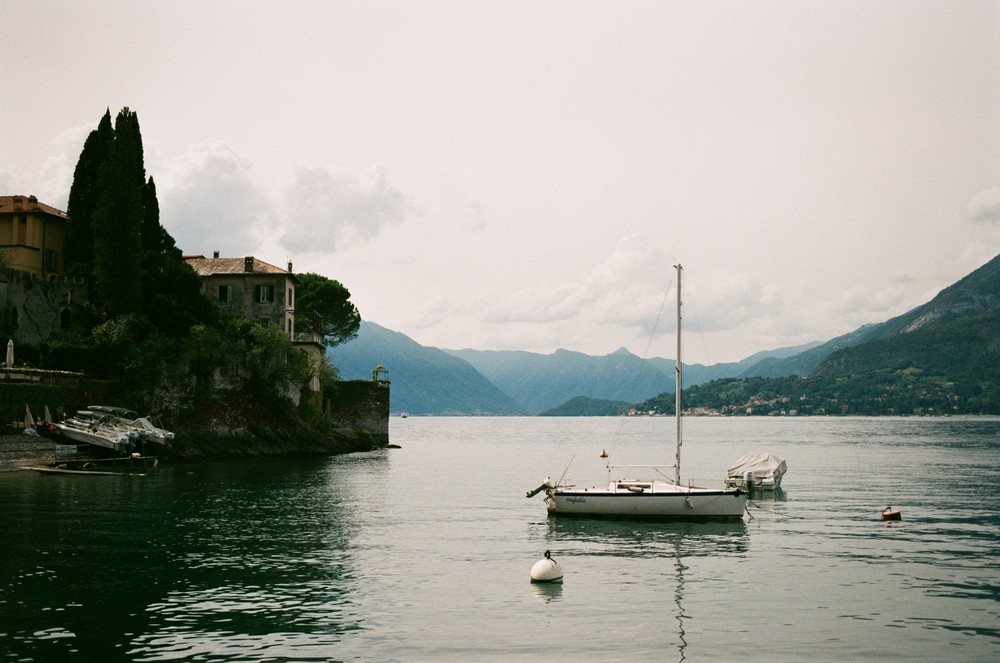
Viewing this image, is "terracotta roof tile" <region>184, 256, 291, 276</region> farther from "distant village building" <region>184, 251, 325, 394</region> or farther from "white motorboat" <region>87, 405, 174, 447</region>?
"white motorboat" <region>87, 405, 174, 447</region>

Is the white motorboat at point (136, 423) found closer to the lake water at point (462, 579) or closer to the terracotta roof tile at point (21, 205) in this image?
the lake water at point (462, 579)

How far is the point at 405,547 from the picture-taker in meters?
34.4

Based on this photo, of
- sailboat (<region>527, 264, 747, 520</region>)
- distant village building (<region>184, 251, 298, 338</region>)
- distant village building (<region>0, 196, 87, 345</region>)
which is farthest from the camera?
distant village building (<region>184, 251, 298, 338</region>)

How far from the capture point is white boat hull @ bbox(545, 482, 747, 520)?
4162 centimetres

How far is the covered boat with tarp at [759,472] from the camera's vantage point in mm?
59566

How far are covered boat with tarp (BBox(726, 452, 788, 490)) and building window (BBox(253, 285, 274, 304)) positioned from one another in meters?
50.6

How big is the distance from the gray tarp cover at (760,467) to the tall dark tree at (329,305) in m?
68.0

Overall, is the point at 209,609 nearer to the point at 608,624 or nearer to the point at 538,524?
the point at 608,624

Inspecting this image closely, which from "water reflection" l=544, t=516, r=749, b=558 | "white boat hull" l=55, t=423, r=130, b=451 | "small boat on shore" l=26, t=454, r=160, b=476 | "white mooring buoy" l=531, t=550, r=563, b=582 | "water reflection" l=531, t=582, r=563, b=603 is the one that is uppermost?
"white boat hull" l=55, t=423, r=130, b=451

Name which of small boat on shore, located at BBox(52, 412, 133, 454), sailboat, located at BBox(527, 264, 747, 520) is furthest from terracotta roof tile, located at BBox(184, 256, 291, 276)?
sailboat, located at BBox(527, 264, 747, 520)

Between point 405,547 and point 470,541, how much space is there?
3.07m

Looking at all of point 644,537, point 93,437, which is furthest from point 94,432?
point 644,537

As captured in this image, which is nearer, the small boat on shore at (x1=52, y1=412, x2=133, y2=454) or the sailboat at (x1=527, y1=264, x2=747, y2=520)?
the sailboat at (x1=527, y1=264, x2=747, y2=520)

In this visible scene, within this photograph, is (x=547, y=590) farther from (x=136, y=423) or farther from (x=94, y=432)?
(x=136, y=423)
